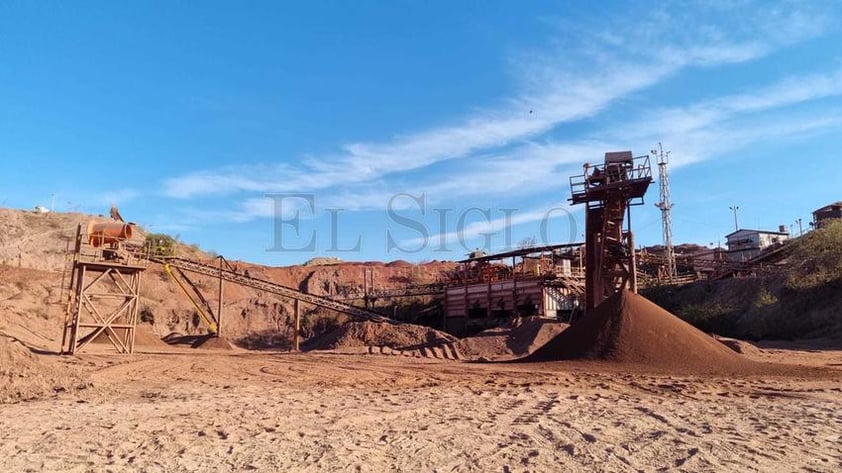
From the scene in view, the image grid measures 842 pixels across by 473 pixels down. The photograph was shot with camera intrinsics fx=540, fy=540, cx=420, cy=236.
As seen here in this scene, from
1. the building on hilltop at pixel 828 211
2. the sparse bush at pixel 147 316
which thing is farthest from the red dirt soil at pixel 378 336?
the building on hilltop at pixel 828 211

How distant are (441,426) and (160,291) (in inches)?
1774

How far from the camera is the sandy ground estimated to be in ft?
19.9

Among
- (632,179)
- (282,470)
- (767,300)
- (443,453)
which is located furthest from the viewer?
(767,300)

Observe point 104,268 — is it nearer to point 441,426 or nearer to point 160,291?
point 441,426

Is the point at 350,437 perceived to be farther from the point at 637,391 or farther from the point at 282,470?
the point at 637,391

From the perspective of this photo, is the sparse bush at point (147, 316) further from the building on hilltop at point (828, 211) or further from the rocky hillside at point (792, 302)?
the building on hilltop at point (828, 211)

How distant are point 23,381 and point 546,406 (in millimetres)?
10653

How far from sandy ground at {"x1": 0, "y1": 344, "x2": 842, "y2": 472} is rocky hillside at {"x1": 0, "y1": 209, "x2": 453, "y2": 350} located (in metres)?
21.4

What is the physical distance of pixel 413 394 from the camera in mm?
11523

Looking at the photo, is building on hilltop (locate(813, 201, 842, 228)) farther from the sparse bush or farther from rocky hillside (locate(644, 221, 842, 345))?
the sparse bush

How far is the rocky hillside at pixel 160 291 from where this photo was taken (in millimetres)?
31477

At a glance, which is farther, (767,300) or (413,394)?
(767,300)

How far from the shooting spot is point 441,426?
7.87 meters

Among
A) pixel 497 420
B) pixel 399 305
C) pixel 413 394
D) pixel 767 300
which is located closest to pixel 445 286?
pixel 399 305
